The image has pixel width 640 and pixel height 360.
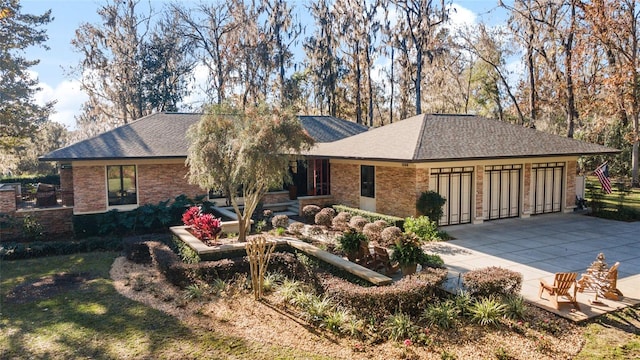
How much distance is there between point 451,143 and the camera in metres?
15.4

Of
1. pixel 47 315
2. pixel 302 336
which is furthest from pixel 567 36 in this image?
pixel 47 315

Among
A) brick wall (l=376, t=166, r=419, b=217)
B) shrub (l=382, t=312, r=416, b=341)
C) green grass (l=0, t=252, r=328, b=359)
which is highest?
brick wall (l=376, t=166, r=419, b=217)

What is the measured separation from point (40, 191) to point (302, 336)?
54.9 ft

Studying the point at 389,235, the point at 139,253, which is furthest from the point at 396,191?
the point at 139,253

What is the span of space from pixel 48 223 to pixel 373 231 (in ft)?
39.5

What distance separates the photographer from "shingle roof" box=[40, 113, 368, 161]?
1573 centimetres

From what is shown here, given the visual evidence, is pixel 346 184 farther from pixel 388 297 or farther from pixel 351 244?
pixel 388 297

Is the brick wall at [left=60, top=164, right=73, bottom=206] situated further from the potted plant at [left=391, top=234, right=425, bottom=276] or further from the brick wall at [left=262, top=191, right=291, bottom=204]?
the potted plant at [left=391, top=234, right=425, bottom=276]

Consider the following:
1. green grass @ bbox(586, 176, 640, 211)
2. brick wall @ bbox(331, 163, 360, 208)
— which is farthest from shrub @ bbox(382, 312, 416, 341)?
green grass @ bbox(586, 176, 640, 211)

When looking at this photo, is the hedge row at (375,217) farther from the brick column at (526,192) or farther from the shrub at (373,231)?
the brick column at (526,192)

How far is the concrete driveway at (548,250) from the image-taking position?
862cm

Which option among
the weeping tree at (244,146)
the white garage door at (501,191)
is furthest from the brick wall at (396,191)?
the weeping tree at (244,146)

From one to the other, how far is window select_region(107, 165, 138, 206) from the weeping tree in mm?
6746

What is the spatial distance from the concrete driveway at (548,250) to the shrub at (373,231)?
1682 millimetres
